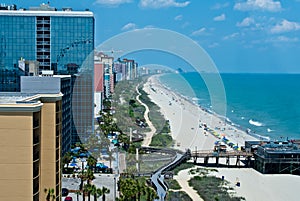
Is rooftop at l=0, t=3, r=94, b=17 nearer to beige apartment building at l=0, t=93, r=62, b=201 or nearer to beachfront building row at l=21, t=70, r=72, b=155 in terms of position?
beachfront building row at l=21, t=70, r=72, b=155

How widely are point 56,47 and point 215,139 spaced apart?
7.71m

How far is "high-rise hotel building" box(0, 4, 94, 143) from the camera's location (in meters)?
14.9

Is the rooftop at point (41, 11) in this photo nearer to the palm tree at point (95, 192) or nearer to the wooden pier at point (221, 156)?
the wooden pier at point (221, 156)

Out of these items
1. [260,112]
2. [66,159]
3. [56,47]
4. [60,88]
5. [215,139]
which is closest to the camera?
[60,88]

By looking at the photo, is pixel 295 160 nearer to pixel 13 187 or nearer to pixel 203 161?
pixel 203 161

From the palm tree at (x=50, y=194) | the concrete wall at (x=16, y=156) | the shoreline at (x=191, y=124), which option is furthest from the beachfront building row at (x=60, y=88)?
the shoreline at (x=191, y=124)

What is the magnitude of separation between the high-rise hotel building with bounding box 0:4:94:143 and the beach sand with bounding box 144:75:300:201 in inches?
139

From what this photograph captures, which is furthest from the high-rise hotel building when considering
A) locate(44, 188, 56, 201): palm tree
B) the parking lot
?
Result: locate(44, 188, 56, 201): palm tree

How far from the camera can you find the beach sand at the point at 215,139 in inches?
457

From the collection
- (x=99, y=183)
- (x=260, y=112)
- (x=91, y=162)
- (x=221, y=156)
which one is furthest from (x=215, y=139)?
(x=260, y=112)

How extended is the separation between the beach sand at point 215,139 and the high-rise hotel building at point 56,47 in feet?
11.6

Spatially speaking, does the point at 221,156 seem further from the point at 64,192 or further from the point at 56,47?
the point at 56,47

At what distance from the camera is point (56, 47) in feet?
52.2

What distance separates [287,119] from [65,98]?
20.3 metres
